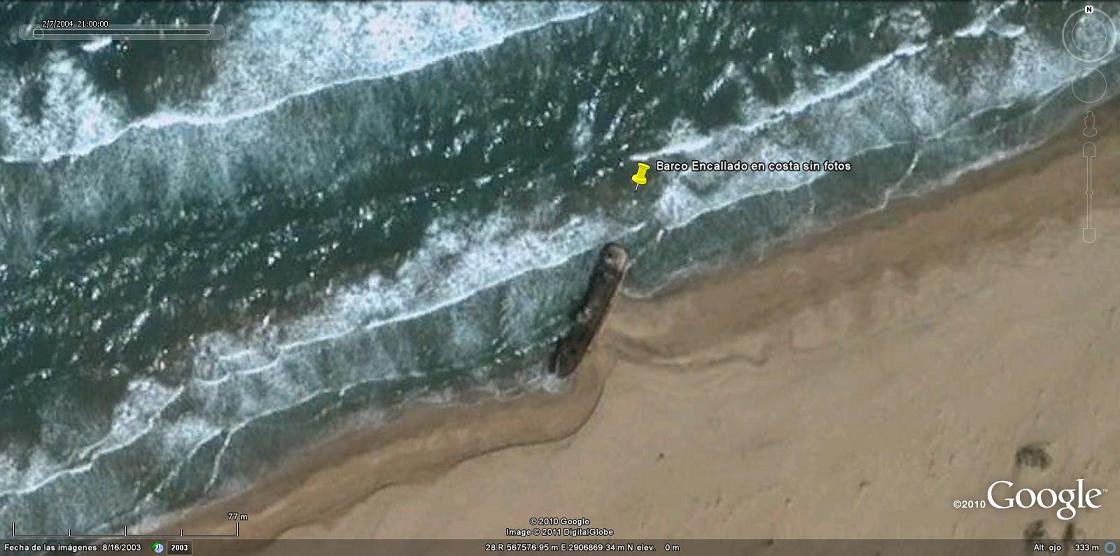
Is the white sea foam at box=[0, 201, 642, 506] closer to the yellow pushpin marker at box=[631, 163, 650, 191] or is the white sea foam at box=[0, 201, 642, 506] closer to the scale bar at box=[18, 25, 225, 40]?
the yellow pushpin marker at box=[631, 163, 650, 191]

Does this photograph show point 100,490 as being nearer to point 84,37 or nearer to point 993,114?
point 84,37

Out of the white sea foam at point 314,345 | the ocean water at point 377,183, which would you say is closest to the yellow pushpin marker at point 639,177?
the ocean water at point 377,183

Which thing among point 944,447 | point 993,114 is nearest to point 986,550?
point 944,447

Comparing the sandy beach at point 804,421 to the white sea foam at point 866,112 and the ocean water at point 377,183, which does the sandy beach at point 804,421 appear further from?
the white sea foam at point 866,112

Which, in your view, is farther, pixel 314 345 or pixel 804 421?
pixel 314 345

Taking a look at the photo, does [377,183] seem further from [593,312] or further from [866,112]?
[866,112]

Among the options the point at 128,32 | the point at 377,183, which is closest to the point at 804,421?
the point at 377,183
